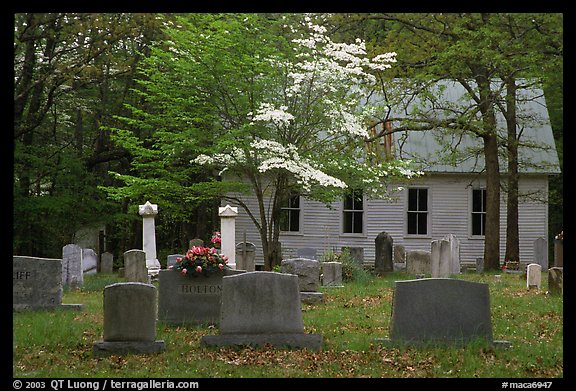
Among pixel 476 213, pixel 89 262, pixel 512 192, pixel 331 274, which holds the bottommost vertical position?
pixel 89 262

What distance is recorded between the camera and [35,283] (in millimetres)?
14695

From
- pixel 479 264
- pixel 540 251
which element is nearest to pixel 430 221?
pixel 479 264

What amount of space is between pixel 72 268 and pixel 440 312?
11462mm

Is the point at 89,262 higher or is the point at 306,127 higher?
the point at 306,127

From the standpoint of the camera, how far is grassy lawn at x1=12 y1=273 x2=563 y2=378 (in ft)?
32.3

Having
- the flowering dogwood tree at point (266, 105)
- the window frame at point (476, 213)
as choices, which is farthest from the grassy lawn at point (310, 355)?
the window frame at point (476, 213)

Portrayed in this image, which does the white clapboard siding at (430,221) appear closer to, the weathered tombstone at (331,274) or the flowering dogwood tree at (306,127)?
the flowering dogwood tree at (306,127)

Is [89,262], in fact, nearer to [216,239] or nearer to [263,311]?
[216,239]

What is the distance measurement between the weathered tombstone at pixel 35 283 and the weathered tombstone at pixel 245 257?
8.33m

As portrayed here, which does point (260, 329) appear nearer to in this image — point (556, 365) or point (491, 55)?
point (556, 365)

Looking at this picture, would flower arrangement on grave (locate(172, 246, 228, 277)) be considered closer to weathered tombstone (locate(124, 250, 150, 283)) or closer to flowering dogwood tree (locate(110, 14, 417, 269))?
weathered tombstone (locate(124, 250, 150, 283))

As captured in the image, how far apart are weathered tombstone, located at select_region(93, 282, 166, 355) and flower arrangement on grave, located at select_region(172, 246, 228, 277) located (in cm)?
265

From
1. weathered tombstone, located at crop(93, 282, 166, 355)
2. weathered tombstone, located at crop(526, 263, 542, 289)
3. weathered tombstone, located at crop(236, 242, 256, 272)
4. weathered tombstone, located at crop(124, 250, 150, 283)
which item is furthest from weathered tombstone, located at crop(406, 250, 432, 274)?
weathered tombstone, located at crop(93, 282, 166, 355)

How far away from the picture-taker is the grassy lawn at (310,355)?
32.3ft
